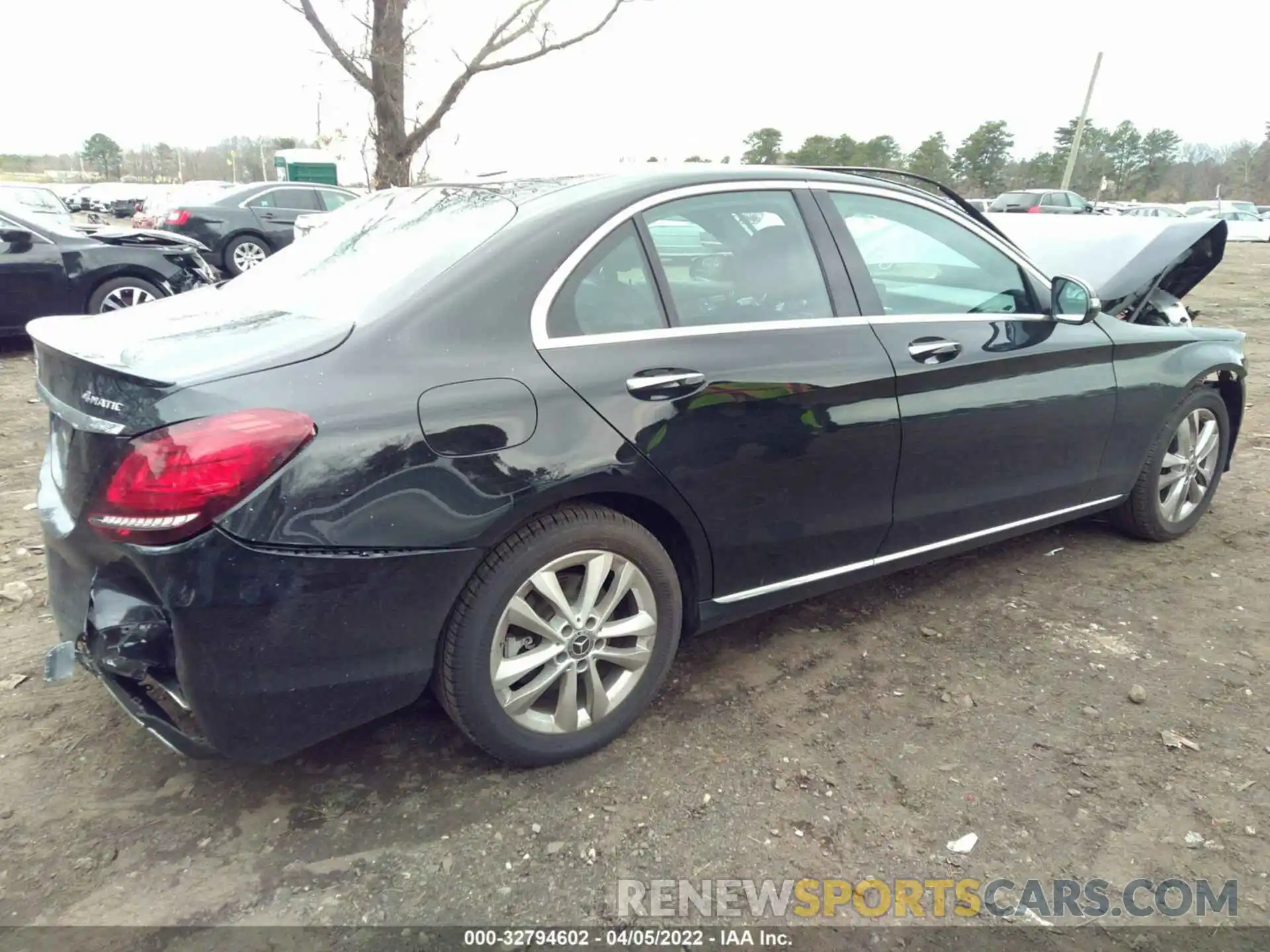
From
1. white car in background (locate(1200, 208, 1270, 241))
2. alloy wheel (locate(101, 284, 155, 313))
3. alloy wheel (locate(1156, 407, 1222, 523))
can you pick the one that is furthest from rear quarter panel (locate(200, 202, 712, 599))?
white car in background (locate(1200, 208, 1270, 241))

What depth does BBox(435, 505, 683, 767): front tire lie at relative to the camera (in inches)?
91.4

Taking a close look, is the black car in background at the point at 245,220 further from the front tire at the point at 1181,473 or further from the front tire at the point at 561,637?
the front tire at the point at 561,637

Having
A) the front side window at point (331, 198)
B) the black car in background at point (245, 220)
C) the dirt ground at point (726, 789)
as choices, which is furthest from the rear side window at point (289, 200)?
the dirt ground at point (726, 789)

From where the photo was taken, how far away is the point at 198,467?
6.39 feet

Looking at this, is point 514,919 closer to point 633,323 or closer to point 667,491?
point 667,491

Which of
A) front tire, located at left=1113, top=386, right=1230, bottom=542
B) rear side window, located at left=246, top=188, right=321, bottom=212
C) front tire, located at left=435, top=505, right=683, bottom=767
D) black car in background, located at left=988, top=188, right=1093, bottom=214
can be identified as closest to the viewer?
front tire, located at left=435, top=505, right=683, bottom=767

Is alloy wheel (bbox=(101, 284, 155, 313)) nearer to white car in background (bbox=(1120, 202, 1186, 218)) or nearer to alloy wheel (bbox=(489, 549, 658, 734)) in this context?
alloy wheel (bbox=(489, 549, 658, 734))

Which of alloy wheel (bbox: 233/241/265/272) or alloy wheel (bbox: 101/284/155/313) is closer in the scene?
alloy wheel (bbox: 101/284/155/313)

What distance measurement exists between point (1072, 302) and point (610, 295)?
2050 millimetres

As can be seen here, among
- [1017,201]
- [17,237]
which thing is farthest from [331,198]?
[1017,201]

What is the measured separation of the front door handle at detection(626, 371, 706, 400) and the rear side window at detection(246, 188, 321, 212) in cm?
1353

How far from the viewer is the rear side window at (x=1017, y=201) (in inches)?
1204

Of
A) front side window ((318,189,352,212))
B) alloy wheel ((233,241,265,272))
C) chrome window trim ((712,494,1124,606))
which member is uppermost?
front side window ((318,189,352,212))

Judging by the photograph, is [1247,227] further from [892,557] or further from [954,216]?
[892,557]
